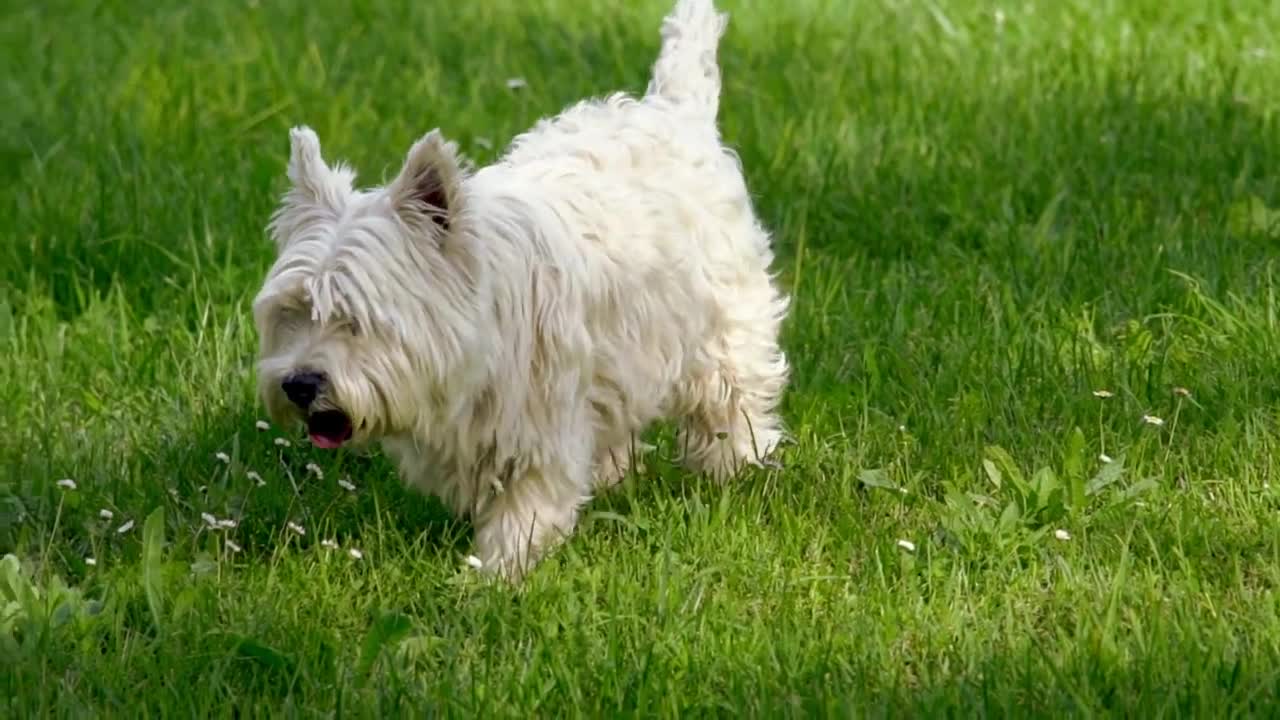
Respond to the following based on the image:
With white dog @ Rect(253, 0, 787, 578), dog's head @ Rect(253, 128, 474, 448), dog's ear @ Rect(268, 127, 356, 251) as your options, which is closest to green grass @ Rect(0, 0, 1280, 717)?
white dog @ Rect(253, 0, 787, 578)

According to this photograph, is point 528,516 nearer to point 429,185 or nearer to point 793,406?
point 429,185

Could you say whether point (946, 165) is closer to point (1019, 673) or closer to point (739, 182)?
point (739, 182)

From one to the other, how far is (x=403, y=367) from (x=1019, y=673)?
1436 mm

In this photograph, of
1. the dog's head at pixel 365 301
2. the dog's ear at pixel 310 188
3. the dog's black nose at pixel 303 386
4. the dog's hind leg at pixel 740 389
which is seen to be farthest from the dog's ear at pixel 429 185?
the dog's hind leg at pixel 740 389

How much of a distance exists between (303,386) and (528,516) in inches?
26.5

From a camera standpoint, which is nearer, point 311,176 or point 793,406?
point 311,176

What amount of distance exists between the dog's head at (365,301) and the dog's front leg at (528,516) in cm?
36

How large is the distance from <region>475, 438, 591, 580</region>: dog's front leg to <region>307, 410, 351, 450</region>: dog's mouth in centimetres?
45

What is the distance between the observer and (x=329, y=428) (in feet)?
15.0

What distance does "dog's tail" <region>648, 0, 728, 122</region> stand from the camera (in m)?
5.76

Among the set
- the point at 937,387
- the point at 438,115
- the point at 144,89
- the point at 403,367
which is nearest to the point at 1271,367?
the point at 937,387

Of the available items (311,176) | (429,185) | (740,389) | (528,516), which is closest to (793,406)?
(740,389)

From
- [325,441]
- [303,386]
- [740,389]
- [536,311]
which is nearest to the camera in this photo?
[303,386]

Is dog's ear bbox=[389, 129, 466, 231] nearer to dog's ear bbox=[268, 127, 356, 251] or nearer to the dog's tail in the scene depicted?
dog's ear bbox=[268, 127, 356, 251]
